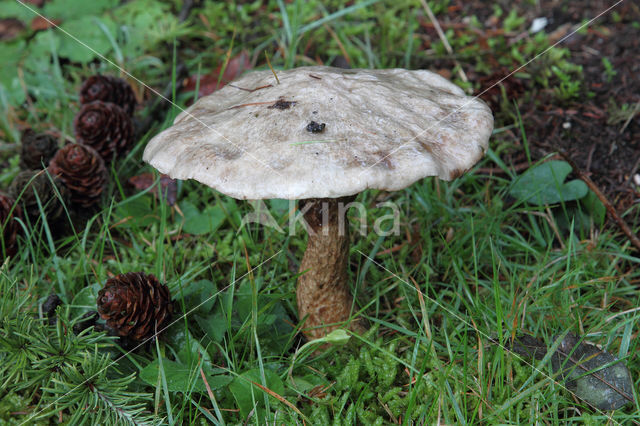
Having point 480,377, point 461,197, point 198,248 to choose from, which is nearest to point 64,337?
point 198,248

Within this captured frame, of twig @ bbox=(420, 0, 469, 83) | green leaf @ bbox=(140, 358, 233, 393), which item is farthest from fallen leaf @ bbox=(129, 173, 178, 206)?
twig @ bbox=(420, 0, 469, 83)

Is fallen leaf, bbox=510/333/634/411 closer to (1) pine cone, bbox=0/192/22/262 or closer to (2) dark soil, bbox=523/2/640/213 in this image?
(2) dark soil, bbox=523/2/640/213

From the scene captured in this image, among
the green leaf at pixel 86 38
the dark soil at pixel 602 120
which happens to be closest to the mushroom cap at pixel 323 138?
the dark soil at pixel 602 120

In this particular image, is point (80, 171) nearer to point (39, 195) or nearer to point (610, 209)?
point (39, 195)

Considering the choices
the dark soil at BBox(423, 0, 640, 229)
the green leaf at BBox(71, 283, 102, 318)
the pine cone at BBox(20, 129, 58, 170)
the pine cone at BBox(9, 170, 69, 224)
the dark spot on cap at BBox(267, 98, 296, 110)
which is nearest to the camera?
the dark spot on cap at BBox(267, 98, 296, 110)

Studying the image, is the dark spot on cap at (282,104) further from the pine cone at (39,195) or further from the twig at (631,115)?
the twig at (631,115)

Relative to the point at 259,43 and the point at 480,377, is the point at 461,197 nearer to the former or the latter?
the point at 480,377

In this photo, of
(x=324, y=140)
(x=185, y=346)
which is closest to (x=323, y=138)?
(x=324, y=140)
